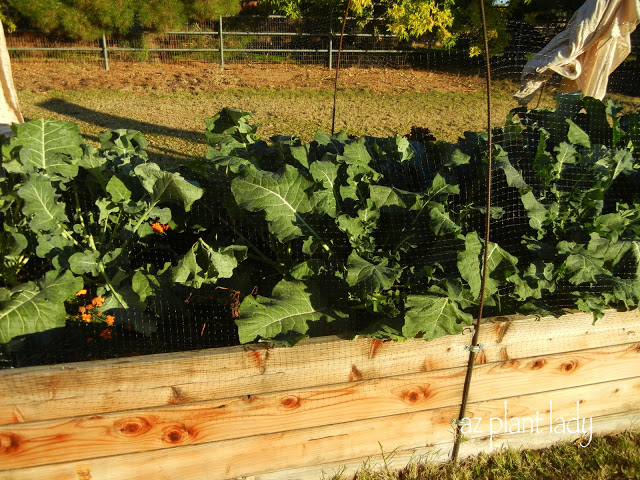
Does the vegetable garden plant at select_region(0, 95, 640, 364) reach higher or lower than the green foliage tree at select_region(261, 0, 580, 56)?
lower

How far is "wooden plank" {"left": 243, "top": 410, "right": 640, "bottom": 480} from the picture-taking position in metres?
2.19

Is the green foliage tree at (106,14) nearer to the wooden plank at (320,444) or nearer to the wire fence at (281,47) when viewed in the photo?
the wire fence at (281,47)

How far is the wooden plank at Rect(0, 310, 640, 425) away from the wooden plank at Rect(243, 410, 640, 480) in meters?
0.42

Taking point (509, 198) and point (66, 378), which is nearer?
point (66, 378)

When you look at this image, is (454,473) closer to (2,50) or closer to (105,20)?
(2,50)

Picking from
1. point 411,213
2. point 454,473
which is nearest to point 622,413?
point 454,473

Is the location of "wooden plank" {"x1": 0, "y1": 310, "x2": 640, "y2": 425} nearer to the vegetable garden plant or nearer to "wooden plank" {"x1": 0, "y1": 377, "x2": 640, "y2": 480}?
the vegetable garden plant

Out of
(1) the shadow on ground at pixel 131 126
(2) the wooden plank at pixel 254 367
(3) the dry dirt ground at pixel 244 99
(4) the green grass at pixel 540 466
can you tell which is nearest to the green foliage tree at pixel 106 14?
(3) the dry dirt ground at pixel 244 99

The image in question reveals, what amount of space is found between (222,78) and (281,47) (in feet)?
6.26

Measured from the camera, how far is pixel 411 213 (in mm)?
2445

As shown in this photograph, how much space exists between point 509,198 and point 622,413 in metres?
1.15

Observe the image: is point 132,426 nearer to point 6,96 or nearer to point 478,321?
point 478,321

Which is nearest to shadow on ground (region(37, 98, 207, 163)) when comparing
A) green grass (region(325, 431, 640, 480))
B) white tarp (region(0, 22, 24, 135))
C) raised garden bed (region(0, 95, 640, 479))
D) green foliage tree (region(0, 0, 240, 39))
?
white tarp (region(0, 22, 24, 135))

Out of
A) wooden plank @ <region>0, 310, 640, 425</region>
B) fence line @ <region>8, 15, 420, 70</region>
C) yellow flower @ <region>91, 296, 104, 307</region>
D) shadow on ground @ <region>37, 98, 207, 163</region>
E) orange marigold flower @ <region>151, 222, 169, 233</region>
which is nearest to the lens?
wooden plank @ <region>0, 310, 640, 425</region>
